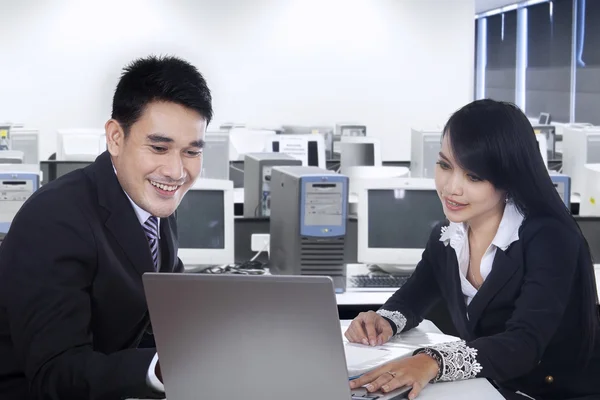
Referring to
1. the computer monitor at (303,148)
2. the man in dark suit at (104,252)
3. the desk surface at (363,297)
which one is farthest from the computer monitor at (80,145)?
the man in dark suit at (104,252)

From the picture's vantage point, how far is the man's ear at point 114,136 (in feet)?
6.48

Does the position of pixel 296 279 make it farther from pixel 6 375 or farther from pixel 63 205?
pixel 6 375

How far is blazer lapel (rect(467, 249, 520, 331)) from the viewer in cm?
239

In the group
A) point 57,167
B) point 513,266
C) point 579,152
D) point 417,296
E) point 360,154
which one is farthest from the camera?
point 360,154

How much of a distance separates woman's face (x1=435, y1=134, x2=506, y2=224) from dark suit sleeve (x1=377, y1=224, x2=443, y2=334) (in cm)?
21

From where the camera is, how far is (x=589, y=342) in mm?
2434

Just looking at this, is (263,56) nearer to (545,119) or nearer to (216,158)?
(216,158)

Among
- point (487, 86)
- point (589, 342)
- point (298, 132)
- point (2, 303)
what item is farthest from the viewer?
point (487, 86)

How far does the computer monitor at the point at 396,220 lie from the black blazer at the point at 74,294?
7.13 ft

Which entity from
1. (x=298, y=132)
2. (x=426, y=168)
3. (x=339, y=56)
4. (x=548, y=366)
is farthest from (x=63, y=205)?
(x=339, y=56)

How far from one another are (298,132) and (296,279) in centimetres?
809

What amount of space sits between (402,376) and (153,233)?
68 centimetres

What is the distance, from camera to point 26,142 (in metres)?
7.63

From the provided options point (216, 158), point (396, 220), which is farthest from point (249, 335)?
point (216, 158)
